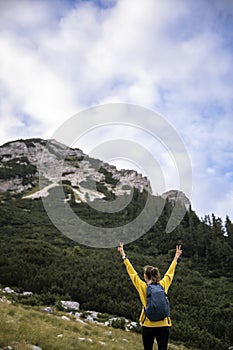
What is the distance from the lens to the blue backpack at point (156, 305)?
5.09 m

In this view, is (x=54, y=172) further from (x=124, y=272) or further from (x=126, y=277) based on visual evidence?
(x=126, y=277)

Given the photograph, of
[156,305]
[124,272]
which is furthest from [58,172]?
[156,305]

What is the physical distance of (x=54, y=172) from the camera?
9900 centimetres

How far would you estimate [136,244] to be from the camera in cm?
3941

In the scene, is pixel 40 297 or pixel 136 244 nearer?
pixel 40 297

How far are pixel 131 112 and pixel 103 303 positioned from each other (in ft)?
30.2

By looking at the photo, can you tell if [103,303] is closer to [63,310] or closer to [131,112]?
[63,310]

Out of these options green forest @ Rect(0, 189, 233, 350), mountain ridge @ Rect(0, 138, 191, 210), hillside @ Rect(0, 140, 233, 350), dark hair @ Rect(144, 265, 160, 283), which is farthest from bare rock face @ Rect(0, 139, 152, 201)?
dark hair @ Rect(144, 265, 160, 283)

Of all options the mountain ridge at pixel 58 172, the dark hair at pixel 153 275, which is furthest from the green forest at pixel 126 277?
the mountain ridge at pixel 58 172

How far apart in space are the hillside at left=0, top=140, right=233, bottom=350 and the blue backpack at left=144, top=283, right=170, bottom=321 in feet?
31.8

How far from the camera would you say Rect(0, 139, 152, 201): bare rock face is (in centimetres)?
7819

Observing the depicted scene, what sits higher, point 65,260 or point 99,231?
point 99,231

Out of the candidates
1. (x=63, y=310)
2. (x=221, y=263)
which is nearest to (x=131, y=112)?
(x=63, y=310)

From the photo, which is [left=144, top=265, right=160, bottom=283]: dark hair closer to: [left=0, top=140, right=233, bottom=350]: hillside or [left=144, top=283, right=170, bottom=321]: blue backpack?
[left=144, top=283, right=170, bottom=321]: blue backpack
